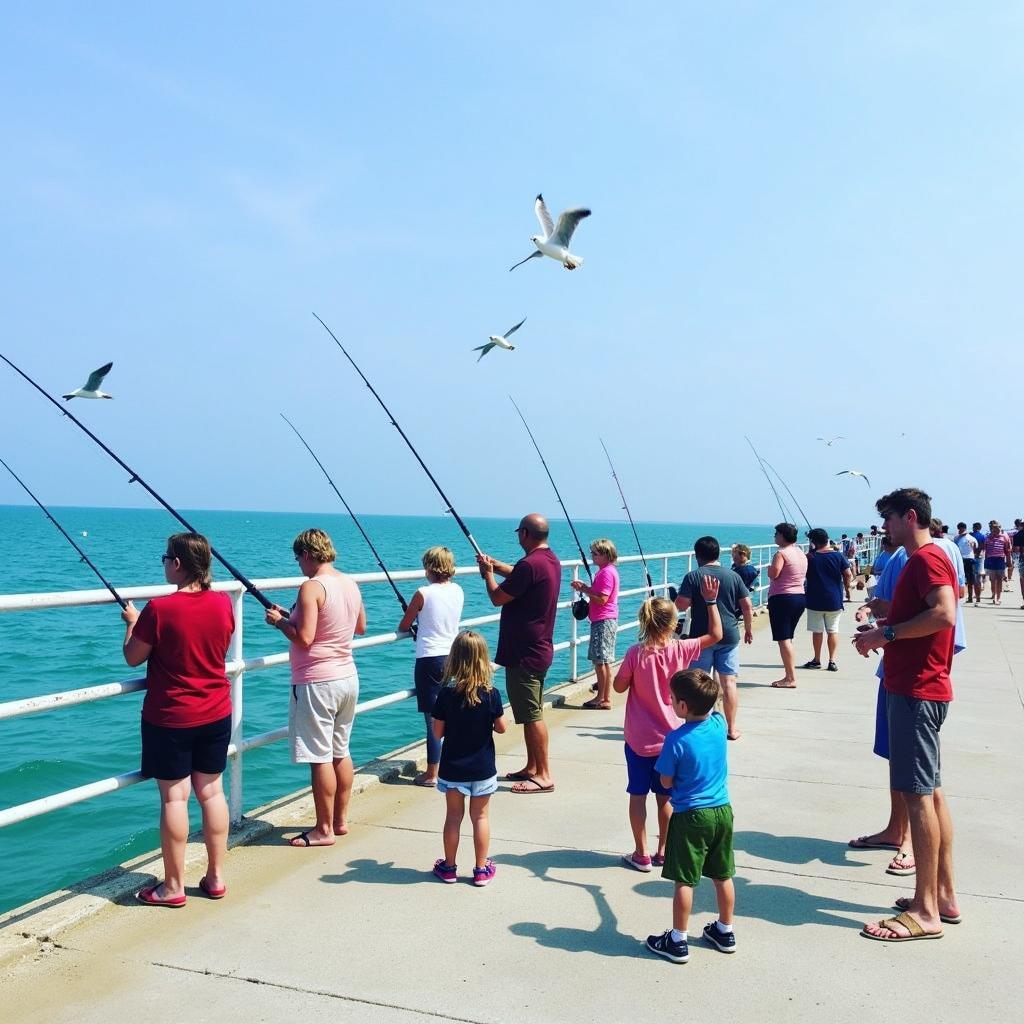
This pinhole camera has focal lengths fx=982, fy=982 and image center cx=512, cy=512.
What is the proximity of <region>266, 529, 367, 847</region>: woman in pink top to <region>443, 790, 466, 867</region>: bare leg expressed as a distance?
741 mm

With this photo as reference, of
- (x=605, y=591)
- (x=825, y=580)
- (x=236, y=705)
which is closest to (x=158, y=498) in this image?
(x=236, y=705)

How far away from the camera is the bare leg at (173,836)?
157 inches

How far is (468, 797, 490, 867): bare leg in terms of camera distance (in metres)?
4.35

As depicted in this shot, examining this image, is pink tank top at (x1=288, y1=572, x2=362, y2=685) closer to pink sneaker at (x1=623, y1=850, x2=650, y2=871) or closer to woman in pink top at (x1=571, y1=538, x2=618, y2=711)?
pink sneaker at (x1=623, y1=850, x2=650, y2=871)

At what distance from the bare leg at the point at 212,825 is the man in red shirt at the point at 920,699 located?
8.66 feet

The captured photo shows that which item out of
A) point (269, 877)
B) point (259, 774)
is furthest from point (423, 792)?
point (259, 774)

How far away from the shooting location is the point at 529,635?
605cm

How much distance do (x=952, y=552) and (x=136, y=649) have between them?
3687 millimetres

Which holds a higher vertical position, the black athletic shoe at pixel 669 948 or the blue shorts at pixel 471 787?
the blue shorts at pixel 471 787

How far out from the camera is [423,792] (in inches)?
229

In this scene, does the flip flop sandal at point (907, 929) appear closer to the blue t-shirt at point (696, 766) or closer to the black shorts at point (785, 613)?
the blue t-shirt at point (696, 766)

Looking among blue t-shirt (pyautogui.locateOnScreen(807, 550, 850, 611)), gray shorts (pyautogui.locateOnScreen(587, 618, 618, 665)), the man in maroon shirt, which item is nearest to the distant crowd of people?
the man in maroon shirt

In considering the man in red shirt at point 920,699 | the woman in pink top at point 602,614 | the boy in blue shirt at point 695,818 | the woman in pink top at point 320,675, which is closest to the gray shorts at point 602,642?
the woman in pink top at point 602,614

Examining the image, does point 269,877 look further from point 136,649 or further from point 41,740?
point 41,740
